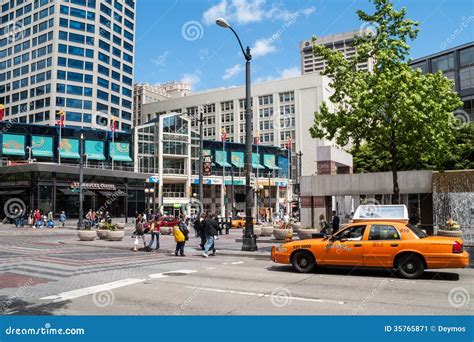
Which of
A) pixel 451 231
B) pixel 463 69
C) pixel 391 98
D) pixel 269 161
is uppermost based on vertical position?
pixel 463 69

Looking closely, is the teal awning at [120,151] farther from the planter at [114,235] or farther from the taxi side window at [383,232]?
the taxi side window at [383,232]

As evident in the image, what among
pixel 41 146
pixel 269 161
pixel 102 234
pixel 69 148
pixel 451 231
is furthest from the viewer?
pixel 269 161

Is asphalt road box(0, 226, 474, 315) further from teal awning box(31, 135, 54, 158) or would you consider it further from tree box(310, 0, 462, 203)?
teal awning box(31, 135, 54, 158)

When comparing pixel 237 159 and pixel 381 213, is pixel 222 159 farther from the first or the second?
pixel 381 213

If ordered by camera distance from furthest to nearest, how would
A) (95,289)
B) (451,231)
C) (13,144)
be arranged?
(13,144) → (451,231) → (95,289)

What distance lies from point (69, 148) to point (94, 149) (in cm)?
343

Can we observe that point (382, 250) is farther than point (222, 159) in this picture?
No

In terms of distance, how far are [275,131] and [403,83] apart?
280ft

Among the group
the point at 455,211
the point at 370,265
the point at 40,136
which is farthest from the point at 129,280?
the point at 40,136

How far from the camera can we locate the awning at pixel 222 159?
76.6m

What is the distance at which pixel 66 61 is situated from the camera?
3344 inches

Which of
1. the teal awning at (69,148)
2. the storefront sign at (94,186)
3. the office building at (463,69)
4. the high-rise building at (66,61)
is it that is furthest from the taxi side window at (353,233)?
the high-rise building at (66,61)

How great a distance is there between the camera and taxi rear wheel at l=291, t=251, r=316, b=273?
496 inches

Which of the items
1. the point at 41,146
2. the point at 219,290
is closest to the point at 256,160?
the point at 41,146
